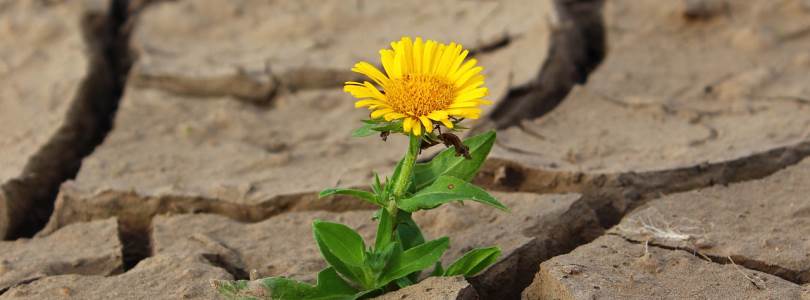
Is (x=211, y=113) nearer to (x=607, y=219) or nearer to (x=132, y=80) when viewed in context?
(x=132, y=80)

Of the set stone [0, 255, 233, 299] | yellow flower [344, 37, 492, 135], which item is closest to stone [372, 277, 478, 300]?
yellow flower [344, 37, 492, 135]

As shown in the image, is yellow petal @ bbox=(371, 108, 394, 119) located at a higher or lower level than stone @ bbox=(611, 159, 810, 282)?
higher

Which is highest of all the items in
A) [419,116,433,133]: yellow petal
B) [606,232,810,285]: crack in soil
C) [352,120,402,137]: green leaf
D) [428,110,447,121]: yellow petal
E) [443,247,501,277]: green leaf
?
[428,110,447,121]: yellow petal

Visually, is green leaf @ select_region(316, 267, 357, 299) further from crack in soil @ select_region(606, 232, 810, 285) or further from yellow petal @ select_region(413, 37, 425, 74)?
crack in soil @ select_region(606, 232, 810, 285)

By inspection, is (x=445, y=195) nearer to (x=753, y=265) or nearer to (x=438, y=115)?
(x=438, y=115)

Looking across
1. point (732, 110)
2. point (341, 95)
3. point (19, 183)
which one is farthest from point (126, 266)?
point (732, 110)

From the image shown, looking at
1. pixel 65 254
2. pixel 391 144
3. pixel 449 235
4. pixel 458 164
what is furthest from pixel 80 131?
pixel 458 164
